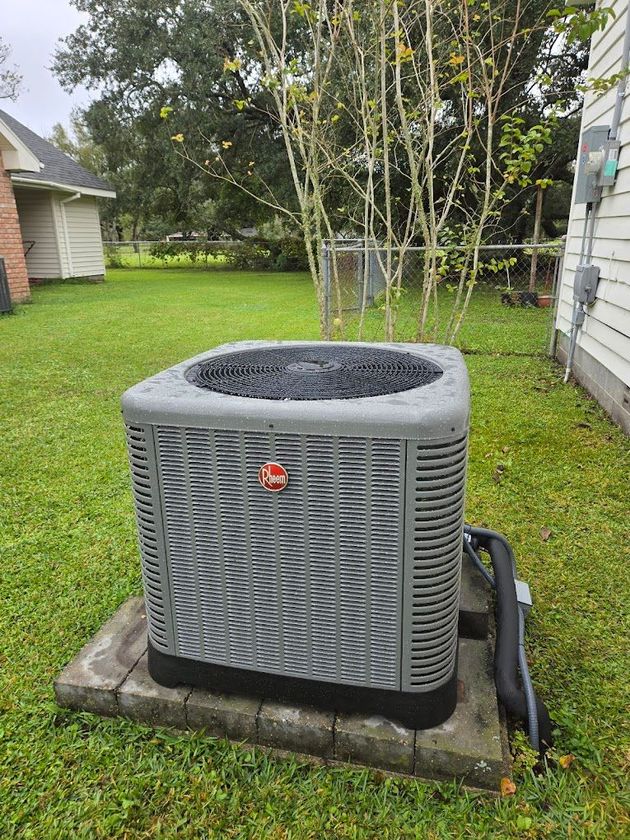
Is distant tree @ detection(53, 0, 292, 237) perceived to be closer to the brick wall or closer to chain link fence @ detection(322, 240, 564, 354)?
the brick wall

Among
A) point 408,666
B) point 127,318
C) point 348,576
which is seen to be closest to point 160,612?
point 348,576

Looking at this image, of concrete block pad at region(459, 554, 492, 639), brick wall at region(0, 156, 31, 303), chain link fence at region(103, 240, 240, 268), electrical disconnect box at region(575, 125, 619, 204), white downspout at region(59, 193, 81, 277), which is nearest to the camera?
concrete block pad at region(459, 554, 492, 639)

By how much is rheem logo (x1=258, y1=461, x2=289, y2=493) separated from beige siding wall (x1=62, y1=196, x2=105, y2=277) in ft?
52.6

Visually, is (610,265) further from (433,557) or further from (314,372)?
(433,557)

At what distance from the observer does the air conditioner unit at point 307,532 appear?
4.16 feet

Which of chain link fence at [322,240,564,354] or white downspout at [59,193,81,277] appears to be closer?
chain link fence at [322,240,564,354]

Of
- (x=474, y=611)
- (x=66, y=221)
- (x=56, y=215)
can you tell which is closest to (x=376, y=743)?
(x=474, y=611)

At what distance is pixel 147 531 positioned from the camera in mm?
1496

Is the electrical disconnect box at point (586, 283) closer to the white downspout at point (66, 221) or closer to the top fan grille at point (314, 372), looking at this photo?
the top fan grille at point (314, 372)

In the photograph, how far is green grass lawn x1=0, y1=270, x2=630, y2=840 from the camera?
4.45 feet

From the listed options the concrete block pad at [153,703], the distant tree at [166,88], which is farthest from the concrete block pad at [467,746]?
the distant tree at [166,88]

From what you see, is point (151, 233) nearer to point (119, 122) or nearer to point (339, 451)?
point (119, 122)

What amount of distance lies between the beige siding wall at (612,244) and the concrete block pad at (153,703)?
11.6 feet

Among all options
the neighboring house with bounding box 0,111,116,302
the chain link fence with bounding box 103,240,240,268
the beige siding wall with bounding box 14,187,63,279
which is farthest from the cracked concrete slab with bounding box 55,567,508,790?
the chain link fence with bounding box 103,240,240,268
